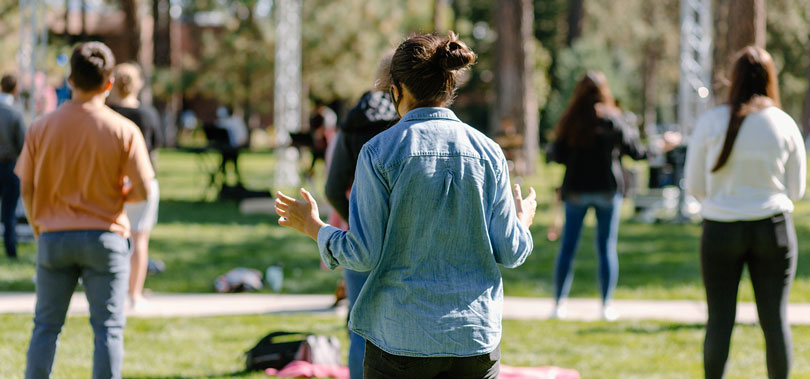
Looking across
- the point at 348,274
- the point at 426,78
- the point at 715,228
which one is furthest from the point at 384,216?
the point at 715,228

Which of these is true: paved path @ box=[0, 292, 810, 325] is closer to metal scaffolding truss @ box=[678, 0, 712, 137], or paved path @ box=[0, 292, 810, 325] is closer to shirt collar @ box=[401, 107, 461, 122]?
shirt collar @ box=[401, 107, 461, 122]

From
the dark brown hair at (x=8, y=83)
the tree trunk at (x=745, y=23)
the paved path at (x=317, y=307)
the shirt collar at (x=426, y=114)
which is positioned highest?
the tree trunk at (x=745, y=23)

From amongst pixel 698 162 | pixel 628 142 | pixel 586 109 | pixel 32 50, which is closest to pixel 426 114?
pixel 698 162

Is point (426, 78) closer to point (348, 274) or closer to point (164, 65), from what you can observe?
point (348, 274)

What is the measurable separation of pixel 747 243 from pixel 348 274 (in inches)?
73.6

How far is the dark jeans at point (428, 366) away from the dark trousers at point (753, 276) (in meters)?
2.03

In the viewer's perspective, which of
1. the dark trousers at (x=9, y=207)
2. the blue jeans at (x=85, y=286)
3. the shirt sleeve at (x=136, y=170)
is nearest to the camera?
the blue jeans at (x=85, y=286)

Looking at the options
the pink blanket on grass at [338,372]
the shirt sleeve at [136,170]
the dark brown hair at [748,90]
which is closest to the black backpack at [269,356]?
the pink blanket on grass at [338,372]

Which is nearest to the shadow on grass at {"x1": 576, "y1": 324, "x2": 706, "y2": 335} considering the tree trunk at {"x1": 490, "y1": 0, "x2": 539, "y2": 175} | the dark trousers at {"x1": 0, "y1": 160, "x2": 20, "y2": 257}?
the dark trousers at {"x1": 0, "y1": 160, "x2": 20, "y2": 257}

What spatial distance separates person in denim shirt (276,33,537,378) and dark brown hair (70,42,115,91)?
1.78m

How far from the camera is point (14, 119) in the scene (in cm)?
923

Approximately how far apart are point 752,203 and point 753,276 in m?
0.35

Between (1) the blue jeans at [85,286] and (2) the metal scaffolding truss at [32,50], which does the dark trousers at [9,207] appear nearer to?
(2) the metal scaffolding truss at [32,50]

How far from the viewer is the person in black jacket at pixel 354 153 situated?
4305 millimetres
